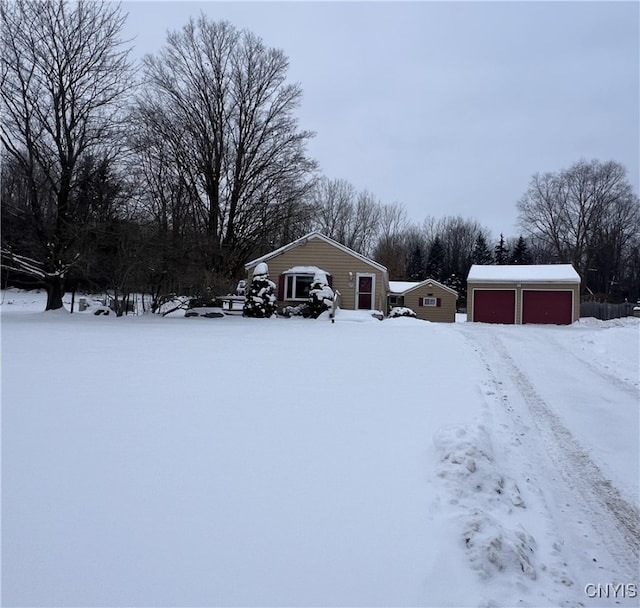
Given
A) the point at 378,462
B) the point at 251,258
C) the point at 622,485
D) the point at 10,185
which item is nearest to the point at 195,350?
the point at 378,462

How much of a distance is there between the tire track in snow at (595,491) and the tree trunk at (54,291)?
17.7 metres

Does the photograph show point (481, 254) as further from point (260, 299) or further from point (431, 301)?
point (260, 299)

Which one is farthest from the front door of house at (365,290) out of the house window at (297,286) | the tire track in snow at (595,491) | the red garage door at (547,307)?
the tire track in snow at (595,491)

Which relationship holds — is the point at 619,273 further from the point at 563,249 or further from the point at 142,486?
the point at 142,486

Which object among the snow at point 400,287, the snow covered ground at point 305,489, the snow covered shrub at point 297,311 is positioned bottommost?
the snow covered ground at point 305,489

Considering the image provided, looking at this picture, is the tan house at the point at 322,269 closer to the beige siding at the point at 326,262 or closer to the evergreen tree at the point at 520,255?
the beige siding at the point at 326,262

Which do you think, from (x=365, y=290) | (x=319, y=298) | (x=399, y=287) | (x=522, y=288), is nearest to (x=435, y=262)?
(x=399, y=287)

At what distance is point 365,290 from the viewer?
23.4 m

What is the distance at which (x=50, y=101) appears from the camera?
60.4 ft

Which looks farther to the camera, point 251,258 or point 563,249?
point 563,249

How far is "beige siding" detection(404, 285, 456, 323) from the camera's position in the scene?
33500mm

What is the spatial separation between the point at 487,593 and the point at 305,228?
28835 mm

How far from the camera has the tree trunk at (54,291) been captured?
18.6 meters

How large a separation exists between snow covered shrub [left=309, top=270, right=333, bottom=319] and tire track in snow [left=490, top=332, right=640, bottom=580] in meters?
13.4
